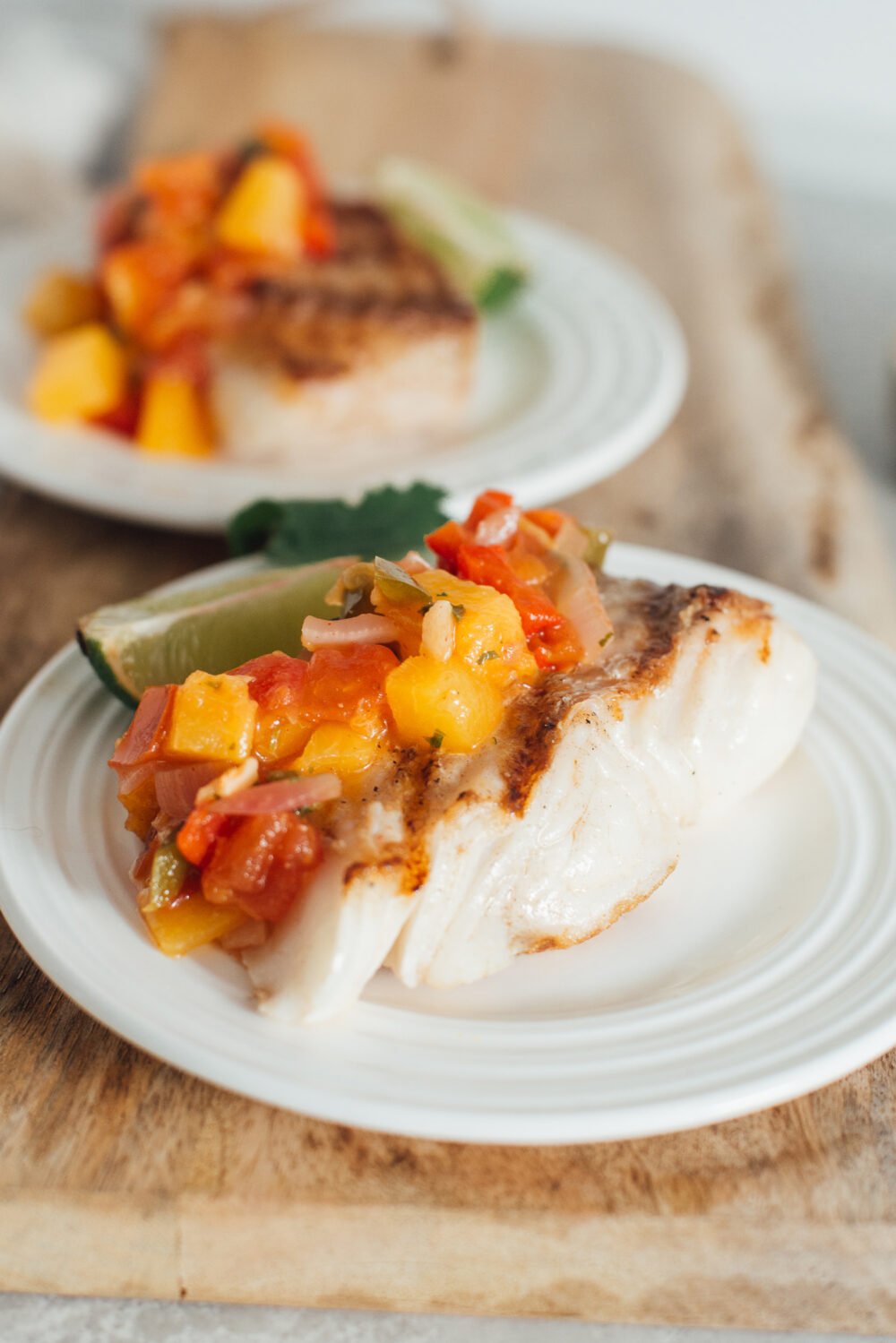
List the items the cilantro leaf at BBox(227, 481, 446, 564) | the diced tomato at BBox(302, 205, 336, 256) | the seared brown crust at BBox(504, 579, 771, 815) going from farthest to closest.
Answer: the diced tomato at BBox(302, 205, 336, 256)
the cilantro leaf at BBox(227, 481, 446, 564)
the seared brown crust at BBox(504, 579, 771, 815)

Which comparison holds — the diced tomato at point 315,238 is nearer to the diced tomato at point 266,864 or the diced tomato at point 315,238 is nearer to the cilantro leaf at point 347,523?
the cilantro leaf at point 347,523

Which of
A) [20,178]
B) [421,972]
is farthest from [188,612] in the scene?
[20,178]

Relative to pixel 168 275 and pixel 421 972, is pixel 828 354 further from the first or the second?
pixel 421 972

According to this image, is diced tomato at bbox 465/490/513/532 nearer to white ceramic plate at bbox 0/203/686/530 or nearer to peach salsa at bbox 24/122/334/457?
white ceramic plate at bbox 0/203/686/530

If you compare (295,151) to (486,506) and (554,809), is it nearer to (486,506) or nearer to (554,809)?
(486,506)

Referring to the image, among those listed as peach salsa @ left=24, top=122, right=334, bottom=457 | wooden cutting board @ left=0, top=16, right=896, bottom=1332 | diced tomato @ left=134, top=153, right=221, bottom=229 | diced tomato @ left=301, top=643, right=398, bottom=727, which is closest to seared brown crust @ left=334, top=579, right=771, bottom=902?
diced tomato @ left=301, top=643, right=398, bottom=727

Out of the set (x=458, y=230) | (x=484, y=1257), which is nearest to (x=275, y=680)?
(x=484, y=1257)
